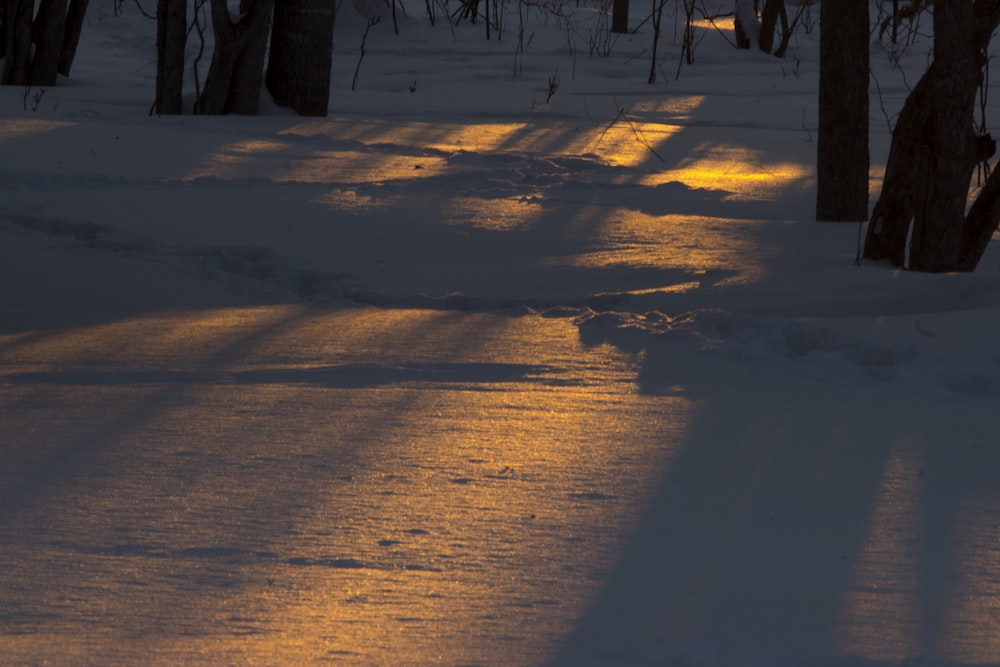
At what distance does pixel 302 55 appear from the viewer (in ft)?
30.8

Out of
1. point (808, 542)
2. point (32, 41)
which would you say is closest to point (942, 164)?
point (808, 542)

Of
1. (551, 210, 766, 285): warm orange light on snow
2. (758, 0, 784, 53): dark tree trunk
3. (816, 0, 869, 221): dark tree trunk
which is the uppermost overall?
(758, 0, 784, 53): dark tree trunk

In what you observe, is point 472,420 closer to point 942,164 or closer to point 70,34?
point 942,164

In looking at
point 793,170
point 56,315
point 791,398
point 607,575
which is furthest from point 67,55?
point 607,575

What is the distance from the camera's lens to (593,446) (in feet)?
9.68

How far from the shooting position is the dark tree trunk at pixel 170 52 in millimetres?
8922

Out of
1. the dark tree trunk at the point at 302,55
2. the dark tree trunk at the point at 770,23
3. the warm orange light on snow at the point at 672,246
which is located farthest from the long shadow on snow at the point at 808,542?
the dark tree trunk at the point at 770,23

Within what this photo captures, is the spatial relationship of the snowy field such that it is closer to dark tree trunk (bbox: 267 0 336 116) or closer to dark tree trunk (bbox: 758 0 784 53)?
dark tree trunk (bbox: 267 0 336 116)

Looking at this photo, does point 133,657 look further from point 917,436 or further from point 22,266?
point 22,266

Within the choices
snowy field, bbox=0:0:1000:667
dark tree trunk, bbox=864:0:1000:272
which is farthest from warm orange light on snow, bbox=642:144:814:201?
dark tree trunk, bbox=864:0:1000:272

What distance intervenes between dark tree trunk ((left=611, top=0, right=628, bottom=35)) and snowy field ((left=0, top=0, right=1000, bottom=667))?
12.9 meters

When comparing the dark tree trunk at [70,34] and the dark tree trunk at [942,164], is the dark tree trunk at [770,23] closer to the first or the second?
the dark tree trunk at [70,34]

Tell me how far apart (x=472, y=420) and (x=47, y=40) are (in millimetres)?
9173

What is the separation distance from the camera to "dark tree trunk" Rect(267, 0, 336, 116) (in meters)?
9.21
